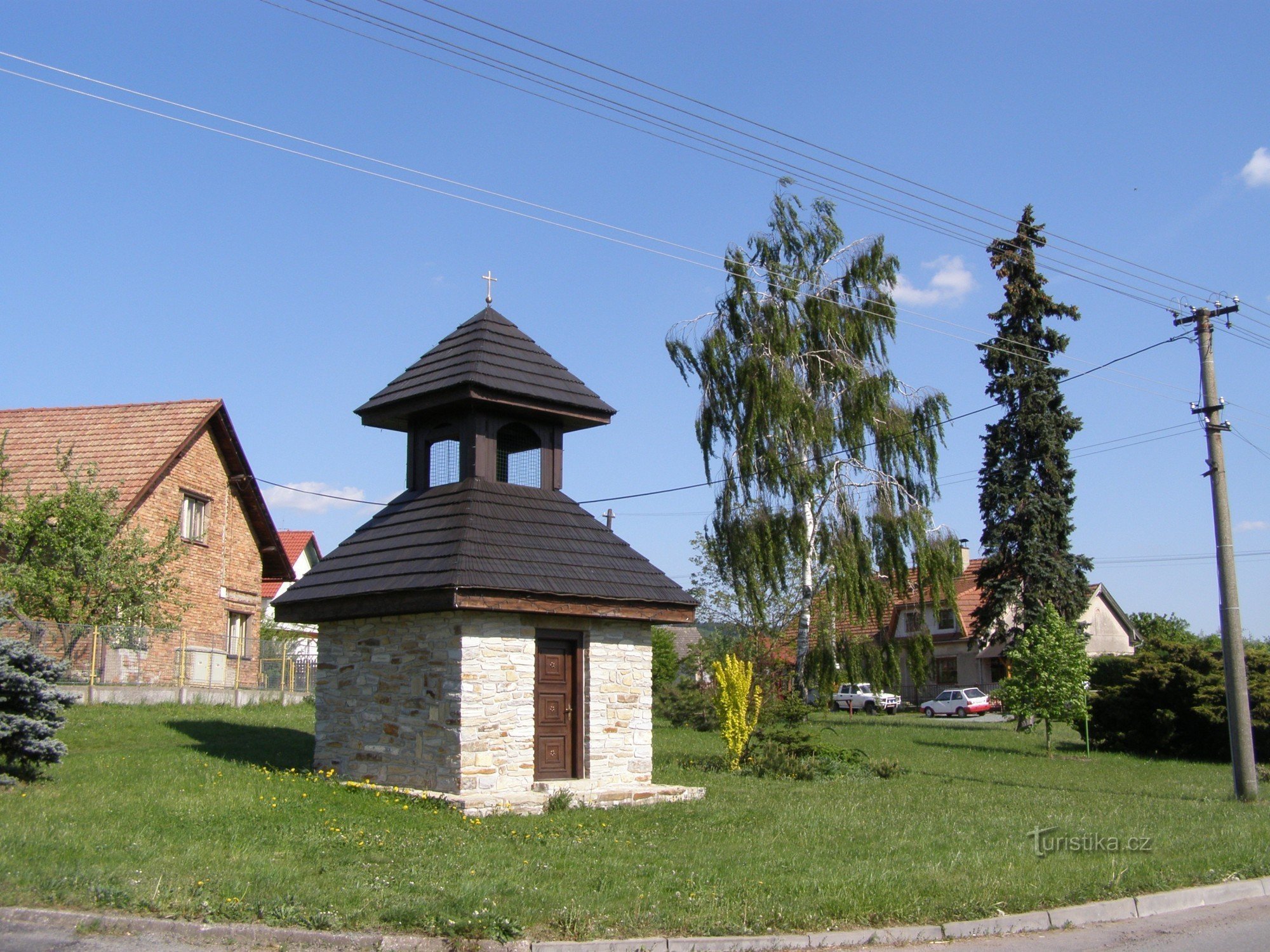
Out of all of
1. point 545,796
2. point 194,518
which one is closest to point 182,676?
point 194,518

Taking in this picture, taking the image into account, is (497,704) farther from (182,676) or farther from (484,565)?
(182,676)

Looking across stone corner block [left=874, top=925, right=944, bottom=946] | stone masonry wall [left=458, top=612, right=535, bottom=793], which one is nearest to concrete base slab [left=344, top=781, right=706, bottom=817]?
stone masonry wall [left=458, top=612, right=535, bottom=793]

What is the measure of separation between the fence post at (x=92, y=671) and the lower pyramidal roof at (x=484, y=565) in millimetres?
6759

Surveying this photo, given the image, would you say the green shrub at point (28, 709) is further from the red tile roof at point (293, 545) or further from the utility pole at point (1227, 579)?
the red tile roof at point (293, 545)

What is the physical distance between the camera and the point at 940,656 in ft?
184

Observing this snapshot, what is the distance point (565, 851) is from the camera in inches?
404

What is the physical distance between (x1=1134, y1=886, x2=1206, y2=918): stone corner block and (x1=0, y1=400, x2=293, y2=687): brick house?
65.4ft

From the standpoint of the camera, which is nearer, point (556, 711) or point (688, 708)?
point (556, 711)

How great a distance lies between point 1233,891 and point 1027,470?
2937 cm

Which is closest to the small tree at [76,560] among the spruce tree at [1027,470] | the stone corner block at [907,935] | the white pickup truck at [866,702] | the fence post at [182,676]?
the fence post at [182,676]

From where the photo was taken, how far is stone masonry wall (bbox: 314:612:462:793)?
517 inches

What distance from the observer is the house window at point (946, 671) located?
5528cm

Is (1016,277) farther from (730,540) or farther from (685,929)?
(685,929)

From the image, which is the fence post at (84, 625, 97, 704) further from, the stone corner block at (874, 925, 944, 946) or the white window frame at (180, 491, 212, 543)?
the stone corner block at (874, 925, 944, 946)
